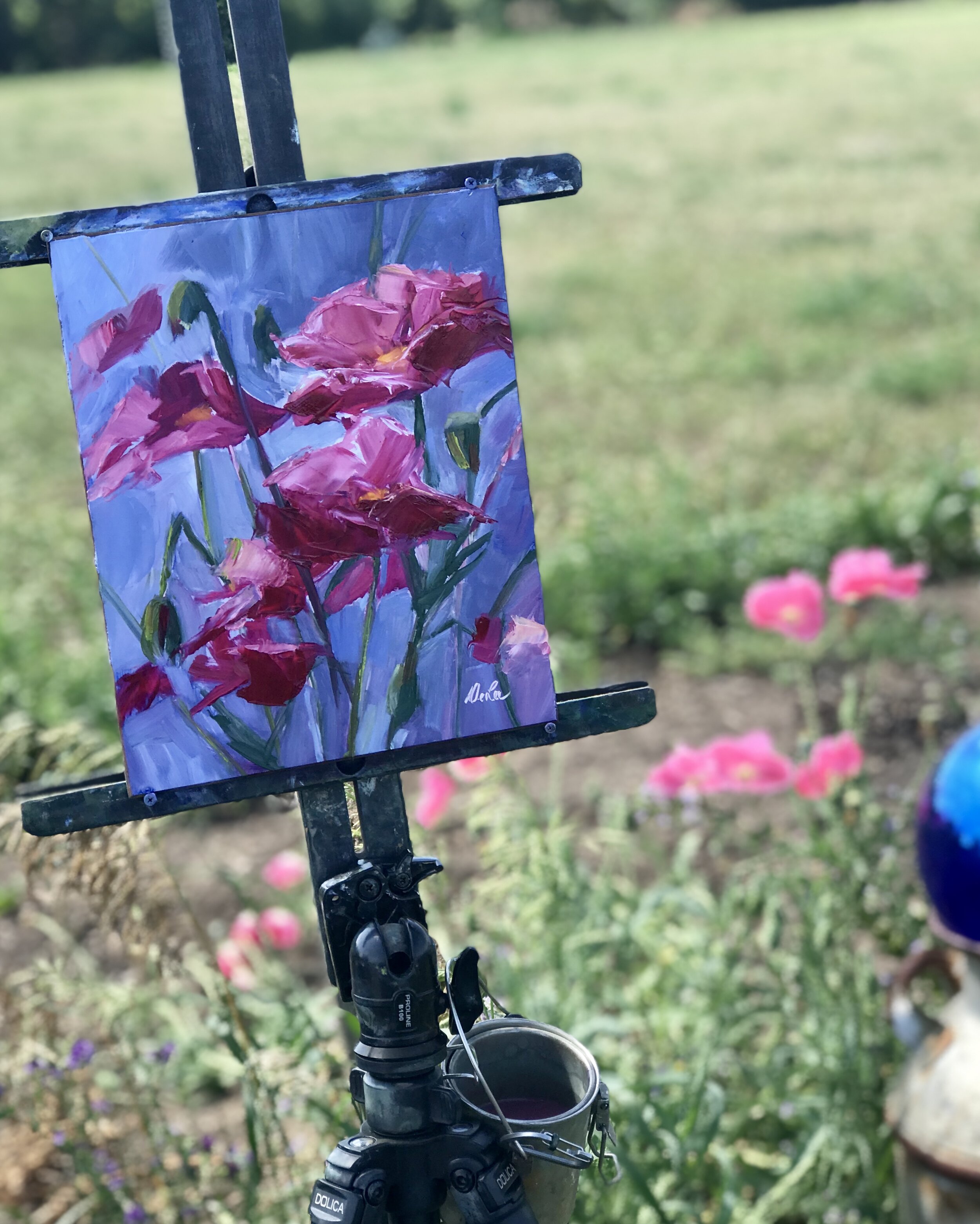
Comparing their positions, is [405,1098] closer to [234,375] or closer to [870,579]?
[234,375]

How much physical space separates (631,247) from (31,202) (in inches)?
268

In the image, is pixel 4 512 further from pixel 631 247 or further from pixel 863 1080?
pixel 631 247

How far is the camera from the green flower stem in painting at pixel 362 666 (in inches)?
54.4

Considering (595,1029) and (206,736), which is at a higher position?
(206,736)

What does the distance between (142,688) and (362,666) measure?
0.22 m

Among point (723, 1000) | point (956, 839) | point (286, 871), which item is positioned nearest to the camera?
point (956, 839)

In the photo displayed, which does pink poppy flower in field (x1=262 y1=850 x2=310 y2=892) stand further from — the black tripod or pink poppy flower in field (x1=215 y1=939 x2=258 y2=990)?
the black tripod

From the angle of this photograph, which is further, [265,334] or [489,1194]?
[265,334]

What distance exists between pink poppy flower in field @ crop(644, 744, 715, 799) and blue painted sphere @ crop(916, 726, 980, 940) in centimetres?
42

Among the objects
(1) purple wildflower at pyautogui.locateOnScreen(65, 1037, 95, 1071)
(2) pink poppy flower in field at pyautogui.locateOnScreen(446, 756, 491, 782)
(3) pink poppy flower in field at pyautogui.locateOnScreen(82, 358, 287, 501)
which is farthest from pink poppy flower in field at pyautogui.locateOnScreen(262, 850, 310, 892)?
(3) pink poppy flower in field at pyautogui.locateOnScreen(82, 358, 287, 501)

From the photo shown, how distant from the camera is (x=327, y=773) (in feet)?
4.54

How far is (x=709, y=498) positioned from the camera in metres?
4.89

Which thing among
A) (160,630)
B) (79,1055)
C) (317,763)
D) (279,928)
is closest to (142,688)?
(160,630)

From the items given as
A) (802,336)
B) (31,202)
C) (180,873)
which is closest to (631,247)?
(802,336)
